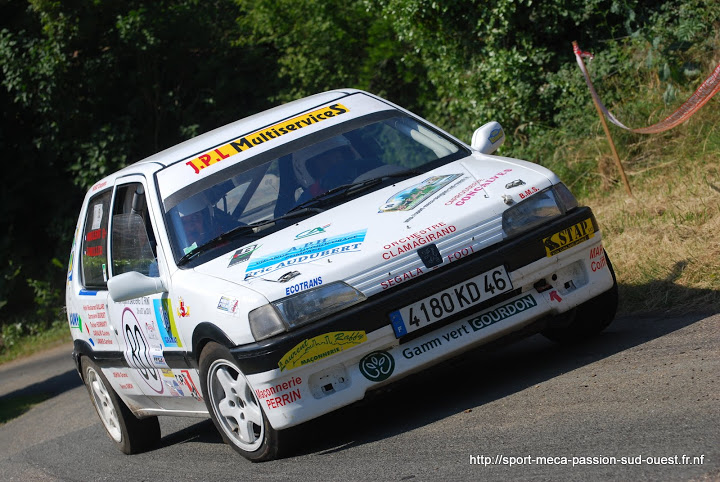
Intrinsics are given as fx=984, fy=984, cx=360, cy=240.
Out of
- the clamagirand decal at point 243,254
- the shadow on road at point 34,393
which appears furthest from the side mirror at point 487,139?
the shadow on road at point 34,393

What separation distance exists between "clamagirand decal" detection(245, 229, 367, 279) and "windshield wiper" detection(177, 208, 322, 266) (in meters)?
0.49

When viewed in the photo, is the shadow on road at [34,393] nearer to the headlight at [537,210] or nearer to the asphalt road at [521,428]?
the asphalt road at [521,428]

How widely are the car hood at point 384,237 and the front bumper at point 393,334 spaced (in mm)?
105

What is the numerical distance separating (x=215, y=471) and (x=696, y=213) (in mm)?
4611

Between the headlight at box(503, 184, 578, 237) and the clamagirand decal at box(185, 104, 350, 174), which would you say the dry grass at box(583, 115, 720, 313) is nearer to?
the headlight at box(503, 184, 578, 237)

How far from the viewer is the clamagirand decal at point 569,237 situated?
541 cm

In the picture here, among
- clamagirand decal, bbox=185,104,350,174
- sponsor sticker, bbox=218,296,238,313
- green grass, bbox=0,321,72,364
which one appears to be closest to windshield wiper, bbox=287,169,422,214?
clamagirand decal, bbox=185,104,350,174

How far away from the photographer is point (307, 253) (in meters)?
5.19

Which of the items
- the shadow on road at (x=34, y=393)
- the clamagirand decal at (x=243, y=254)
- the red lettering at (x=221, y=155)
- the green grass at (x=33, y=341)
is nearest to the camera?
the clamagirand decal at (x=243, y=254)

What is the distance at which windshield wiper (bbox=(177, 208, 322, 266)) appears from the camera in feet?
18.6

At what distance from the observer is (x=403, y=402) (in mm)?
6016

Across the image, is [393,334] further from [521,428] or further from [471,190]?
[471,190]

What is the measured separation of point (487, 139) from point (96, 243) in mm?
2851

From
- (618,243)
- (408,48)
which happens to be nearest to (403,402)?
(618,243)
